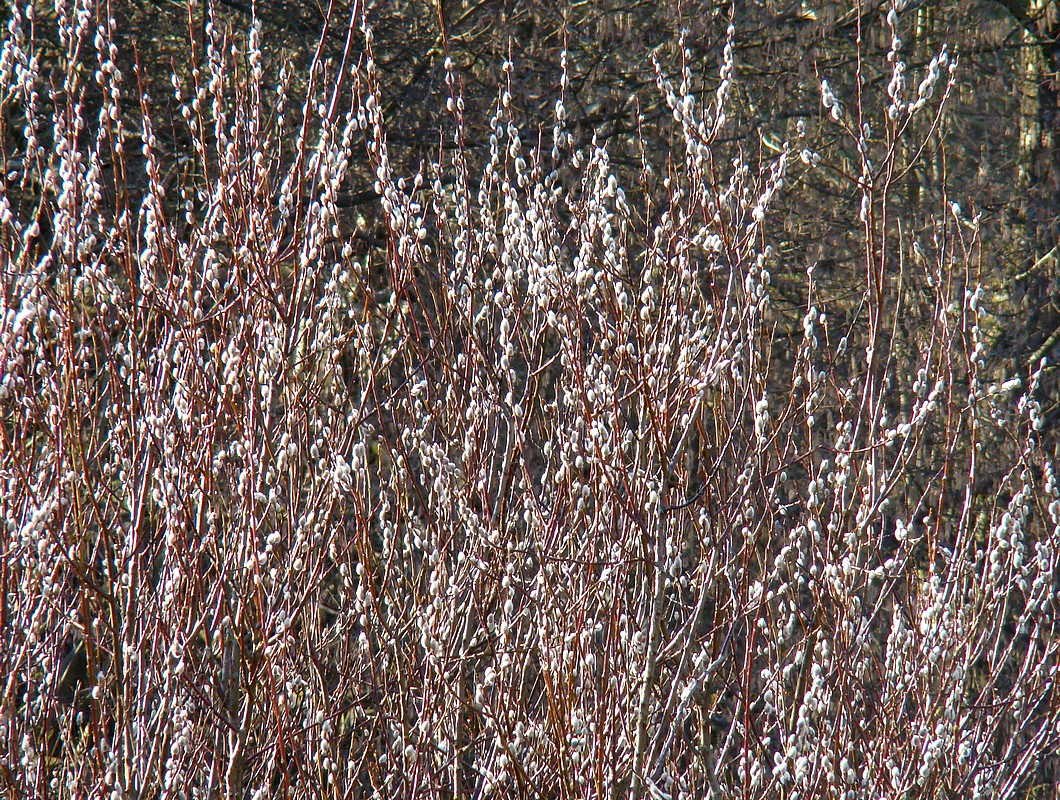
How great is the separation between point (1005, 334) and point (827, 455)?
3.63 feet

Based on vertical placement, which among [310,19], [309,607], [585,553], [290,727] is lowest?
[290,727]

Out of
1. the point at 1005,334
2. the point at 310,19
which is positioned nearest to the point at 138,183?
the point at 310,19

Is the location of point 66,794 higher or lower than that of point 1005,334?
lower

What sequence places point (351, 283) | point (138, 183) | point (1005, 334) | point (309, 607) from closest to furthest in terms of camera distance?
1. point (351, 283)
2. point (309, 607)
3. point (138, 183)
4. point (1005, 334)

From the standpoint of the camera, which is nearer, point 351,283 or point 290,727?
point 290,727

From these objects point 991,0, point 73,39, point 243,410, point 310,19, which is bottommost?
point 243,410

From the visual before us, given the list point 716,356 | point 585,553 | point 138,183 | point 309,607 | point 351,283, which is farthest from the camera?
point 138,183

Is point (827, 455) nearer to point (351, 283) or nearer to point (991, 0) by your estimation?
point (991, 0)

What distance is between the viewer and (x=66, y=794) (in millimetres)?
2463

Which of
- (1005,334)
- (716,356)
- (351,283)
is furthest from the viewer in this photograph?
(1005,334)

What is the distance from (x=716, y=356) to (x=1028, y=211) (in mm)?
4370

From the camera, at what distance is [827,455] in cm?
552

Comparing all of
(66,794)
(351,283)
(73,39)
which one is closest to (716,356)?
(351,283)

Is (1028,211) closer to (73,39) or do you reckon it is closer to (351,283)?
(351,283)
